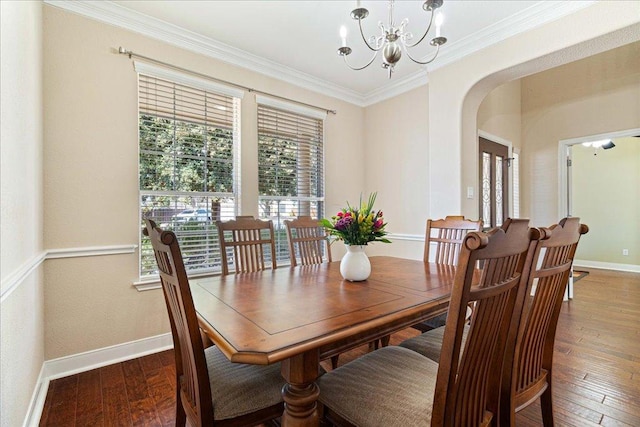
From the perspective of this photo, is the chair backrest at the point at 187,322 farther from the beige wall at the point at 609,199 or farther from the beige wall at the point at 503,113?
the beige wall at the point at 609,199

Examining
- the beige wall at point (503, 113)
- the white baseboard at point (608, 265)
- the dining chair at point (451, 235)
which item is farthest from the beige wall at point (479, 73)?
the white baseboard at point (608, 265)

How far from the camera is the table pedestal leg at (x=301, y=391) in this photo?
3.22 feet

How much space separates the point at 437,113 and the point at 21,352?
11.8ft

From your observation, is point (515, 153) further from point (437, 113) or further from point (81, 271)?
point (81, 271)

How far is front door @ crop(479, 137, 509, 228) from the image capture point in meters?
4.05

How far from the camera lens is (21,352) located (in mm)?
1453

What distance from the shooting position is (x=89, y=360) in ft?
7.36

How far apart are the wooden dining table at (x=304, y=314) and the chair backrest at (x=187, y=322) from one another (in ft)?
0.25

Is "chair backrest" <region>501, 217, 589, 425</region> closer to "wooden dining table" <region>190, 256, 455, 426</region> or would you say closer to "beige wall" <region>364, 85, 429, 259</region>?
"wooden dining table" <region>190, 256, 455, 426</region>

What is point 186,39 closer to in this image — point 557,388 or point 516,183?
point 557,388

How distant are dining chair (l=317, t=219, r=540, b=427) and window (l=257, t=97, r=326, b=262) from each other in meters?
2.27

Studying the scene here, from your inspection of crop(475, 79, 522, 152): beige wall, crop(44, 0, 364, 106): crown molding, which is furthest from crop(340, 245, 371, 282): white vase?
crop(475, 79, 522, 152): beige wall

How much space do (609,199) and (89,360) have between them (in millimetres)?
8212

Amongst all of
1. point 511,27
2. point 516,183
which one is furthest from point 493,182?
point 511,27
